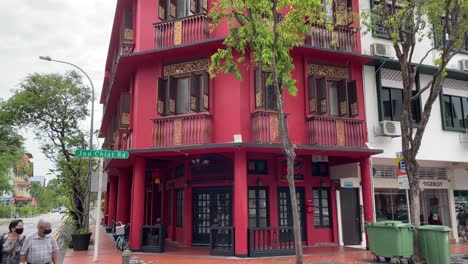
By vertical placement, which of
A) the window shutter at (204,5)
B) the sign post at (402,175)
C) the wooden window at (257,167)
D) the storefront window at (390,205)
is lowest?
the storefront window at (390,205)

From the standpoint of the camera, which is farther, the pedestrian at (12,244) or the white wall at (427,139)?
the white wall at (427,139)

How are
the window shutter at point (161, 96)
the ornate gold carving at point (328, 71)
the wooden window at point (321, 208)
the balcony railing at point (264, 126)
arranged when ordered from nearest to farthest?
the balcony railing at point (264, 126) → the window shutter at point (161, 96) → the ornate gold carving at point (328, 71) → the wooden window at point (321, 208)

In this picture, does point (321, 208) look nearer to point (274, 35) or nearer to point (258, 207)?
point (258, 207)

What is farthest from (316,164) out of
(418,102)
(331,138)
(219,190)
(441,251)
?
(441,251)

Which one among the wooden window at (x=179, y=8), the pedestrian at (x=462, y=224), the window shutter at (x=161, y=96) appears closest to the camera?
the window shutter at (x=161, y=96)

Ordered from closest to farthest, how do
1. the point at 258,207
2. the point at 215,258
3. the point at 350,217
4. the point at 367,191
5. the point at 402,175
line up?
1. the point at 402,175
2. the point at 215,258
3. the point at 367,191
4. the point at 258,207
5. the point at 350,217

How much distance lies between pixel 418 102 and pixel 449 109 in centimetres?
198

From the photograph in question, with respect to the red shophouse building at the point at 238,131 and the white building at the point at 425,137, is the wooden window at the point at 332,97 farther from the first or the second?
the white building at the point at 425,137

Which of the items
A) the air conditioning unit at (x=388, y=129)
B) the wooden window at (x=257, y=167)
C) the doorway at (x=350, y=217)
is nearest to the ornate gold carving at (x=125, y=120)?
the wooden window at (x=257, y=167)

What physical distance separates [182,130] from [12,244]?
25.6ft

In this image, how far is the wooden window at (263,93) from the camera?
45.8ft

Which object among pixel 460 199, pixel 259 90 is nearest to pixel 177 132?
pixel 259 90

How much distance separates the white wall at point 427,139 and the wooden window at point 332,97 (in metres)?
1.54

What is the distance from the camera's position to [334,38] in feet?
51.3
